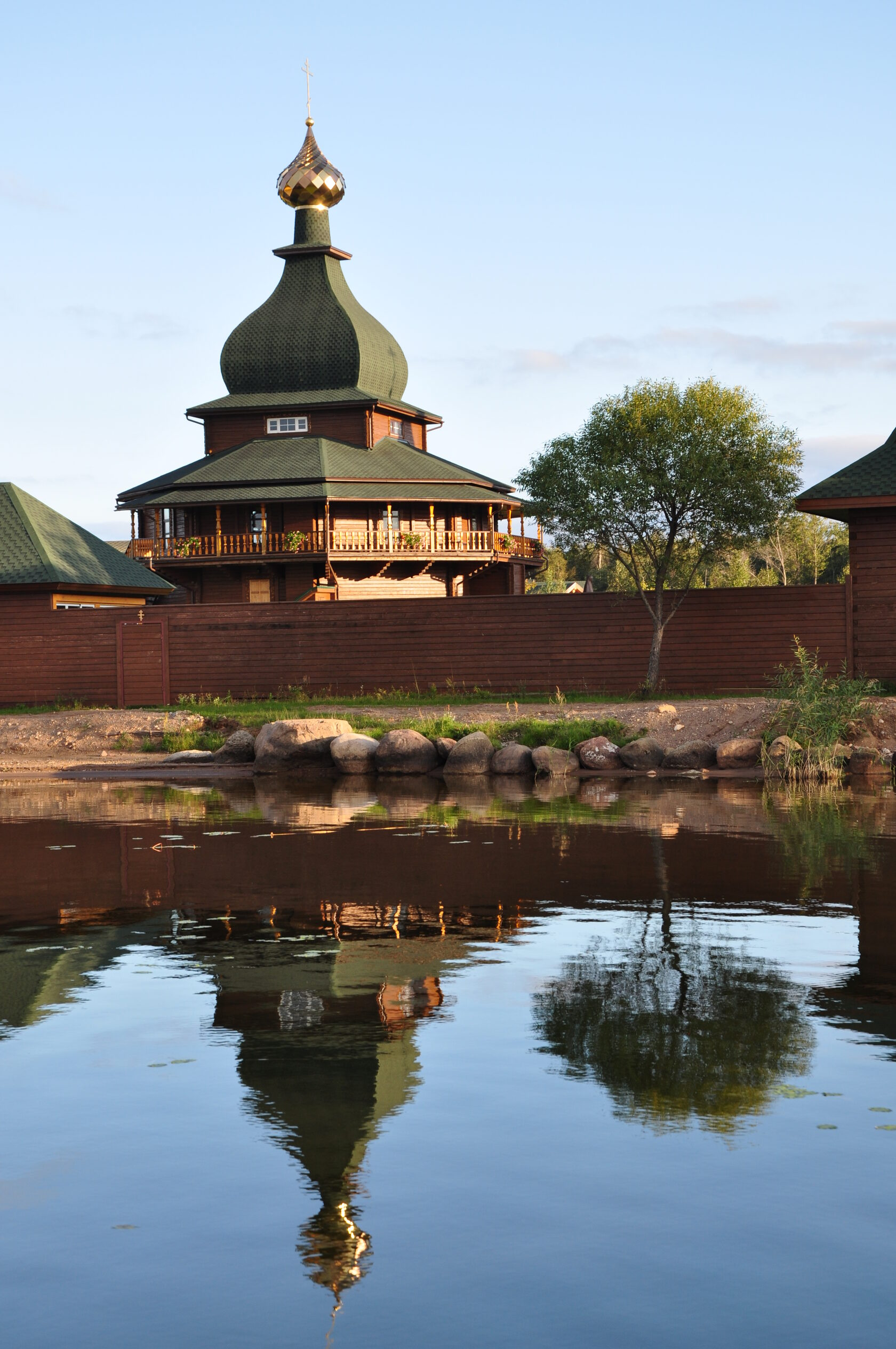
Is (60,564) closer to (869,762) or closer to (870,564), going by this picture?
(870,564)

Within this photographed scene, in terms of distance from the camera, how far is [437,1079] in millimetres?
6055

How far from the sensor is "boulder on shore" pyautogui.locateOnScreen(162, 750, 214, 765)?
24859mm

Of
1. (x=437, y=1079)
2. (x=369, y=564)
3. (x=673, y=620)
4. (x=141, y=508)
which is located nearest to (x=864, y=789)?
(x=673, y=620)

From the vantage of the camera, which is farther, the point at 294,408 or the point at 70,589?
the point at 294,408

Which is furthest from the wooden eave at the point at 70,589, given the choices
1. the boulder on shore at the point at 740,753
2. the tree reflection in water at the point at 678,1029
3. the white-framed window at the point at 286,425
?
the tree reflection in water at the point at 678,1029

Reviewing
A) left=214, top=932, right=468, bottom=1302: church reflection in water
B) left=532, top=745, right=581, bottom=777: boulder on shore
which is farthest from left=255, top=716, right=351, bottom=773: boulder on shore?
left=214, top=932, right=468, bottom=1302: church reflection in water

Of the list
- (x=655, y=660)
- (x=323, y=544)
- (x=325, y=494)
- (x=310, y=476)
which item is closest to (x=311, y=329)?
(x=310, y=476)

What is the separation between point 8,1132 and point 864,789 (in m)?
15.6

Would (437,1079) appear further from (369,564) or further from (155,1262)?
(369,564)

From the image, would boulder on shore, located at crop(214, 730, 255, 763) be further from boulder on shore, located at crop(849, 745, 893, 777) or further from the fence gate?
boulder on shore, located at crop(849, 745, 893, 777)

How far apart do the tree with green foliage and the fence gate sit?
30.0 ft

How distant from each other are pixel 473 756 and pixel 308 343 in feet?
106

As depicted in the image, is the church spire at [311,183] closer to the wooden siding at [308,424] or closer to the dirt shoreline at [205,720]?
the wooden siding at [308,424]

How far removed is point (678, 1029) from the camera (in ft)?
22.1
